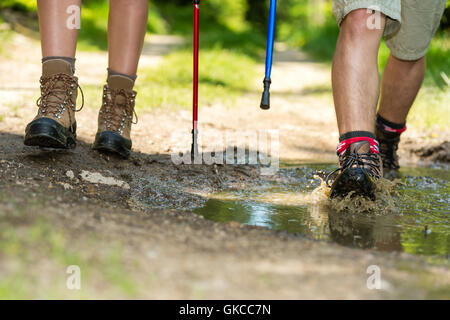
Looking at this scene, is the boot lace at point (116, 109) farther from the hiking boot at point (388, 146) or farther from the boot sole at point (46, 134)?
the hiking boot at point (388, 146)

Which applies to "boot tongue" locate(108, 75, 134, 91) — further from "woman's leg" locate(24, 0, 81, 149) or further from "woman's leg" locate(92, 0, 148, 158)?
"woman's leg" locate(24, 0, 81, 149)

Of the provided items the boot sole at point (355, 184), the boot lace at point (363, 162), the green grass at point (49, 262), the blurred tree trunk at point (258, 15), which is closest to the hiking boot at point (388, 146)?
the boot lace at point (363, 162)

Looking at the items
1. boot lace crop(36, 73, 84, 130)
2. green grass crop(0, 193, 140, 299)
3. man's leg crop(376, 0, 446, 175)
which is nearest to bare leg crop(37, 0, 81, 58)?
boot lace crop(36, 73, 84, 130)

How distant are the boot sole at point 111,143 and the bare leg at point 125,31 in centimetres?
32

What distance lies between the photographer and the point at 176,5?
31.4 metres

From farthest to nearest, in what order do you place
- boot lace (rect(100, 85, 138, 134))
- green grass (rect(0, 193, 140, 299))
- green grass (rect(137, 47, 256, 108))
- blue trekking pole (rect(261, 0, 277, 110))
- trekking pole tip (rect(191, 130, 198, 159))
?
green grass (rect(137, 47, 256, 108)) → trekking pole tip (rect(191, 130, 198, 159)) → boot lace (rect(100, 85, 138, 134)) → blue trekking pole (rect(261, 0, 277, 110)) → green grass (rect(0, 193, 140, 299))

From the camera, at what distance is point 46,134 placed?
92.6 inches

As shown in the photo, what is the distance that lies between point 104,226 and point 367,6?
1.47 m

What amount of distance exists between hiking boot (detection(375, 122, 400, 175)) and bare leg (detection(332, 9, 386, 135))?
822 millimetres

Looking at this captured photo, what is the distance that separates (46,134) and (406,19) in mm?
1801

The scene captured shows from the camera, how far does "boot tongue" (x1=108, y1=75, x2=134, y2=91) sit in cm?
279

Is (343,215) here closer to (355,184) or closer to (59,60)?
(355,184)

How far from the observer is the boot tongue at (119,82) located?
110 inches

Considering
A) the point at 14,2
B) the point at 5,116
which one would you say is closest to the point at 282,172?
the point at 5,116
